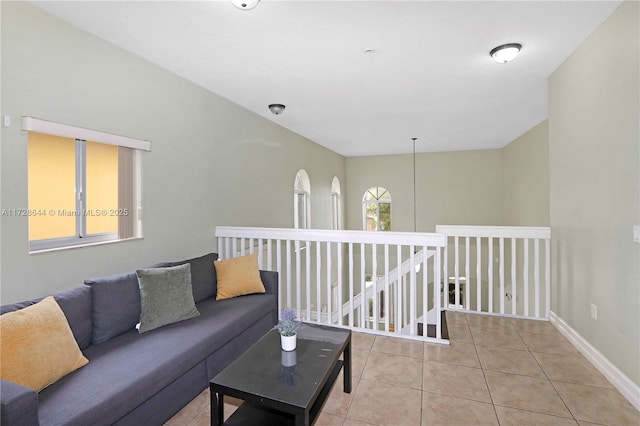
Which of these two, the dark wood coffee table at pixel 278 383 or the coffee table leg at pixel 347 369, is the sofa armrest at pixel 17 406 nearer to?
the dark wood coffee table at pixel 278 383

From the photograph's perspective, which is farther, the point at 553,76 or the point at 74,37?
the point at 553,76

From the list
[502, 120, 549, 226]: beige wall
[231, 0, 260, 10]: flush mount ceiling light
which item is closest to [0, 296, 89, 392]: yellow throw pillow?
[231, 0, 260, 10]: flush mount ceiling light

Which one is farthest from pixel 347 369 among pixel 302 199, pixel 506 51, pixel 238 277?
pixel 302 199

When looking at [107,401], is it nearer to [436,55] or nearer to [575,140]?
[436,55]

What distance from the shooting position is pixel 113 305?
2.16 meters

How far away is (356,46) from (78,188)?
254cm

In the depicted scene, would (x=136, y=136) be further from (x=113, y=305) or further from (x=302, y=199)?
(x=302, y=199)

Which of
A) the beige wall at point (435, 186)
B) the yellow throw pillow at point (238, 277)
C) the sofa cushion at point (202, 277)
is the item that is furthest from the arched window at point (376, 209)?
the sofa cushion at point (202, 277)

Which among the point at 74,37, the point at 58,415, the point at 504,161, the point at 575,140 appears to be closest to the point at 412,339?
the point at 575,140

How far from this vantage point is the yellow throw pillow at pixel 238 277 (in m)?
2.98

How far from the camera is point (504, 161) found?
754cm

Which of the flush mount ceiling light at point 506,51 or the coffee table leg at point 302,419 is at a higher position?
the flush mount ceiling light at point 506,51

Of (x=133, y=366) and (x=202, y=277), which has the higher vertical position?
(x=202, y=277)

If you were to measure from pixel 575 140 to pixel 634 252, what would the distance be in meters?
1.18
